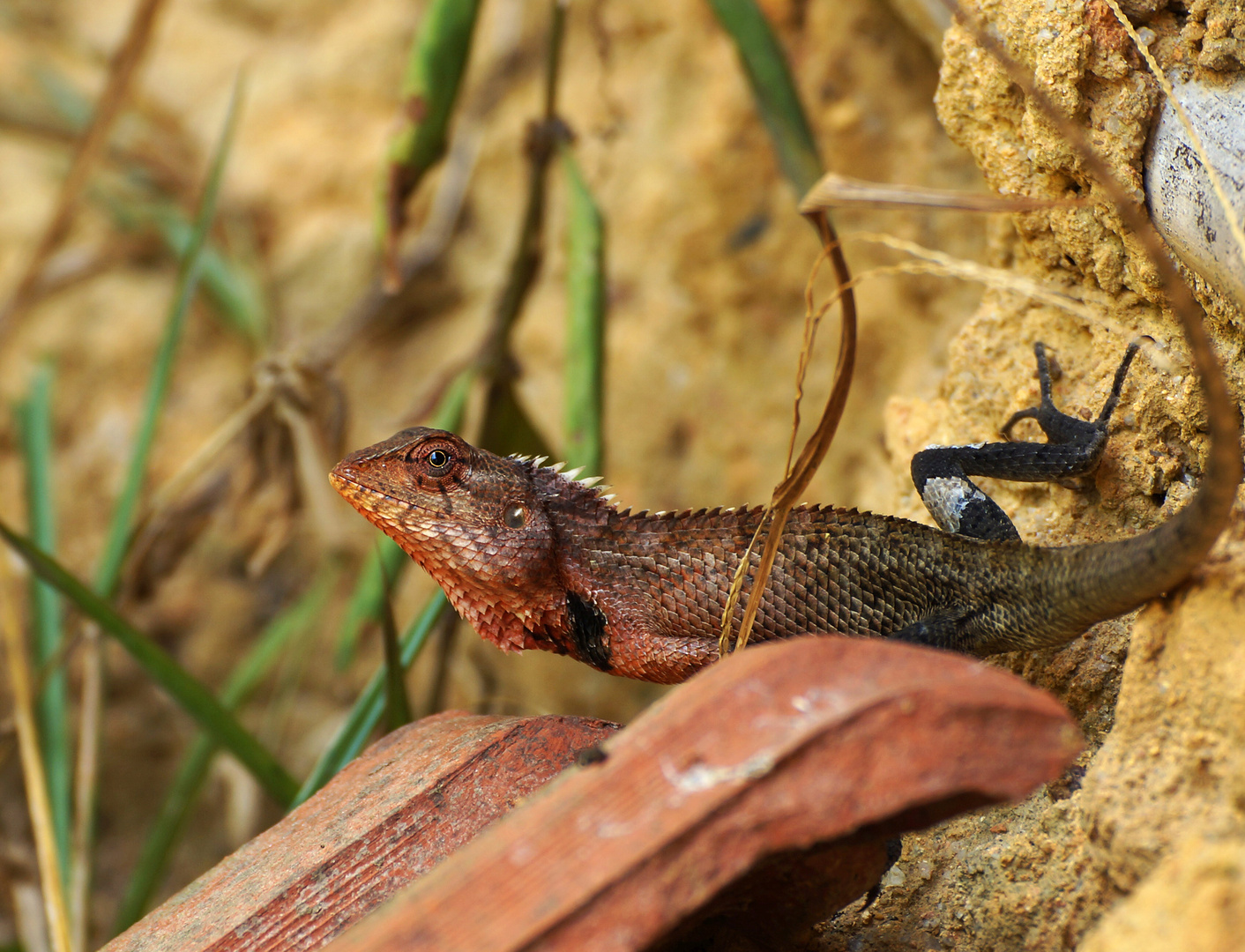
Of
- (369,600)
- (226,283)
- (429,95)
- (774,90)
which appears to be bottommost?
(369,600)

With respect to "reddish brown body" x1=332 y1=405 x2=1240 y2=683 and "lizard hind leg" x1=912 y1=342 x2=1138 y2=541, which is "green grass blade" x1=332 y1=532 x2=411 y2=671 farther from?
"lizard hind leg" x1=912 y1=342 x2=1138 y2=541

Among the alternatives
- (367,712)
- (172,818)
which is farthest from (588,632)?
(172,818)

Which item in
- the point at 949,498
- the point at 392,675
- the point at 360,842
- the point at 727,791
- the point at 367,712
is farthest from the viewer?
the point at 367,712

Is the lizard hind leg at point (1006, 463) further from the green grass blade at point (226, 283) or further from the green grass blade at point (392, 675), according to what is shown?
the green grass blade at point (226, 283)

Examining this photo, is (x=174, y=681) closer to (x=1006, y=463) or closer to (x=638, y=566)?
(x=638, y=566)

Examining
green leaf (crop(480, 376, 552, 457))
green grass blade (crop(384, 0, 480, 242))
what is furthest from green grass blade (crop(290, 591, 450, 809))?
green grass blade (crop(384, 0, 480, 242))

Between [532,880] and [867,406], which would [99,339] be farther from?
[532,880]

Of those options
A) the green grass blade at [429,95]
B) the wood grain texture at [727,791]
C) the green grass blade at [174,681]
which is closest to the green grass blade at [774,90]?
the green grass blade at [429,95]
